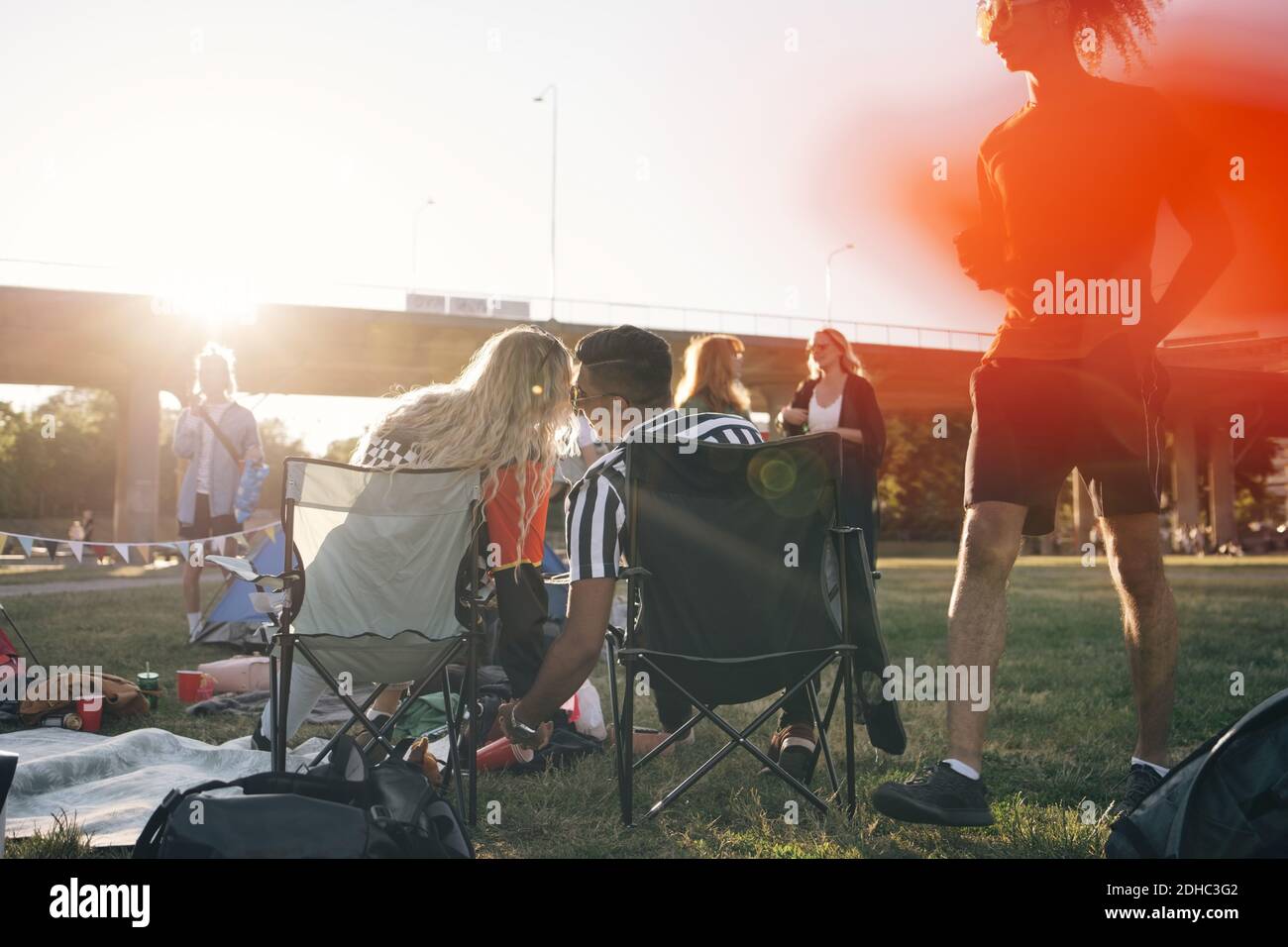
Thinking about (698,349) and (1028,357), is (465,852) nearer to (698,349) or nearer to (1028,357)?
(1028,357)

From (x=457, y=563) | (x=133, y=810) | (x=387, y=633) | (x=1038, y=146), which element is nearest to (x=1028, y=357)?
(x=1038, y=146)

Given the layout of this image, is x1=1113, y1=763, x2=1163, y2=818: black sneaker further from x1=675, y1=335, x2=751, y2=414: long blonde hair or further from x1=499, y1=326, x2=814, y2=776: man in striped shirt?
x1=675, y1=335, x2=751, y2=414: long blonde hair

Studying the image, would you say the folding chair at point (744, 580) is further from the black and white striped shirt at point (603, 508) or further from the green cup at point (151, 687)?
the green cup at point (151, 687)

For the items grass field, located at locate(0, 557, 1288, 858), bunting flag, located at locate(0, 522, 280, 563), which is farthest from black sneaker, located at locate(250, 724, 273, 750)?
bunting flag, located at locate(0, 522, 280, 563)

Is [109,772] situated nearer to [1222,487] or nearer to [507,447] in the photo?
[507,447]

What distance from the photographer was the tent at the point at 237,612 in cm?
718

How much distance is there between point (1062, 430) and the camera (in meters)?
2.93

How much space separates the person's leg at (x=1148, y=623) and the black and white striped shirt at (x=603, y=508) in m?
1.13

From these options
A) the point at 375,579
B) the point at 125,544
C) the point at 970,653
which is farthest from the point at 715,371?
the point at 125,544

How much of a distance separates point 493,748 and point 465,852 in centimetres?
153

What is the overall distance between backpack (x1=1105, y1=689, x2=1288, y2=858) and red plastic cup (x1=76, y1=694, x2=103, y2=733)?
13.8ft

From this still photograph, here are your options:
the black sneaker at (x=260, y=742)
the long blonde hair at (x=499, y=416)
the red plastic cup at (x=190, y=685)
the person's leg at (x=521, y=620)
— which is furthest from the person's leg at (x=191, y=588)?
the person's leg at (x=521, y=620)

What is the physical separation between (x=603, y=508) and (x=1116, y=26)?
2.14 m

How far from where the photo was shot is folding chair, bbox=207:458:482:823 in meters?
3.30
